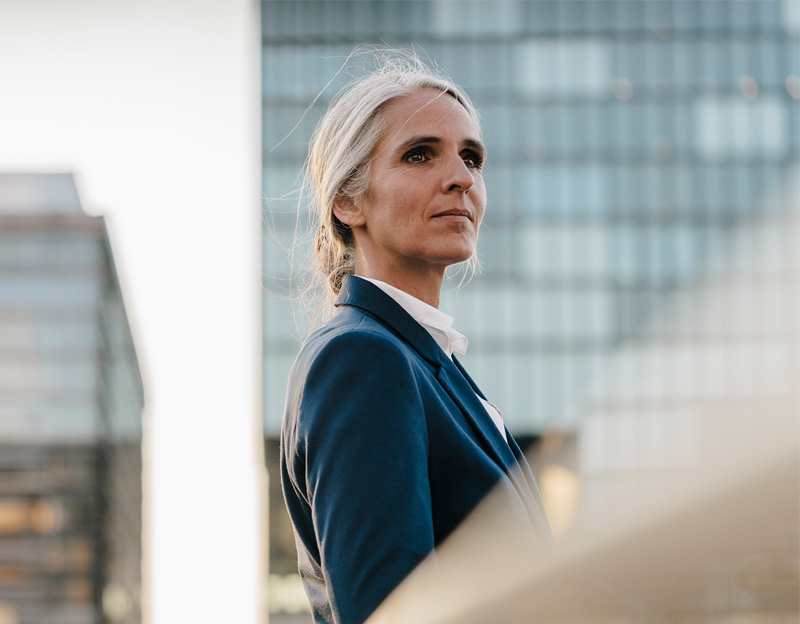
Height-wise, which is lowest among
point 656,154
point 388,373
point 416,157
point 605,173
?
point 388,373

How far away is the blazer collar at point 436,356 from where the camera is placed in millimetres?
1657

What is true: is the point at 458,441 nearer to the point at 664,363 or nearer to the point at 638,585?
the point at 638,585

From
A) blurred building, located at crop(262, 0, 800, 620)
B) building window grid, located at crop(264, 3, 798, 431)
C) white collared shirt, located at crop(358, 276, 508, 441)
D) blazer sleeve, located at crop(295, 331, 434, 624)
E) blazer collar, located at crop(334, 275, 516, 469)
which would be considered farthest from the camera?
building window grid, located at crop(264, 3, 798, 431)

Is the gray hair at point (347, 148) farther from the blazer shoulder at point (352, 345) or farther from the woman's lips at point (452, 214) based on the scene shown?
the blazer shoulder at point (352, 345)

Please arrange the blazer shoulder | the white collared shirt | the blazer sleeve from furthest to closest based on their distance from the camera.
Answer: the white collared shirt, the blazer shoulder, the blazer sleeve

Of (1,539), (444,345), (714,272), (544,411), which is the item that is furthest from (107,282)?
(444,345)

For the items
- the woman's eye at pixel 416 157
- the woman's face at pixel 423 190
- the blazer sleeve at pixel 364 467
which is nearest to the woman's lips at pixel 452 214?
the woman's face at pixel 423 190

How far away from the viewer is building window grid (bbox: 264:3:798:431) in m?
51.1

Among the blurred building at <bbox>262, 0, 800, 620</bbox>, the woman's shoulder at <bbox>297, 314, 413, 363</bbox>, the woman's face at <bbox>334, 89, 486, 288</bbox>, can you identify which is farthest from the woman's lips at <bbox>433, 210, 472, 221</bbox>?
the blurred building at <bbox>262, 0, 800, 620</bbox>

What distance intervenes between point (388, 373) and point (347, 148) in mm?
647

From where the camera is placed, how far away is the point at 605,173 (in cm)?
5172

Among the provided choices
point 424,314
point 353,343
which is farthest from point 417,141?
point 353,343

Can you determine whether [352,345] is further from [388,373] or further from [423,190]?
[423,190]

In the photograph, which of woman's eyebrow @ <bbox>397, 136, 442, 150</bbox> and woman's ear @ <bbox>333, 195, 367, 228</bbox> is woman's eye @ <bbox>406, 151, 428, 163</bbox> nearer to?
woman's eyebrow @ <bbox>397, 136, 442, 150</bbox>
